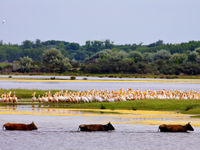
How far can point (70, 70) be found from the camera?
117562 mm

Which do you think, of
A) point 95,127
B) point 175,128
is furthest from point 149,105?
point 95,127

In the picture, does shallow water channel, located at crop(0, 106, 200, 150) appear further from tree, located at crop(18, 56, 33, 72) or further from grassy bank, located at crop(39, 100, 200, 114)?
tree, located at crop(18, 56, 33, 72)

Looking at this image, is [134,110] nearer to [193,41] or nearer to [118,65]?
[118,65]

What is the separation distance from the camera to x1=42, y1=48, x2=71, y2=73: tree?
11506 centimetres

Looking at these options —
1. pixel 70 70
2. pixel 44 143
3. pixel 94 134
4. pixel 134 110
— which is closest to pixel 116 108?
pixel 134 110

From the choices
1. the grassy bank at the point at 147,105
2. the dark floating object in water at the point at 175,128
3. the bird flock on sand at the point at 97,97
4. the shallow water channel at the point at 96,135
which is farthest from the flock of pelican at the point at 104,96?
the dark floating object in water at the point at 175,128

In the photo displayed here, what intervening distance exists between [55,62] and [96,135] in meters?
93.8

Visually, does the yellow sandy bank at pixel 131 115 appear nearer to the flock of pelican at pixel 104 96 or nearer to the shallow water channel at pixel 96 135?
the shallow water channel at pixel 96 135

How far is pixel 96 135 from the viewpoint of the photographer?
23.7 meters

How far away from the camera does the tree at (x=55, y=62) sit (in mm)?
115056

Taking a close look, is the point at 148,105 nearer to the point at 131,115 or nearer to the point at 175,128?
the point at 131,115

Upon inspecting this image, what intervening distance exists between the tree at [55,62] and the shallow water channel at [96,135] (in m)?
83.5

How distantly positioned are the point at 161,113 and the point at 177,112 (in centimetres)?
119

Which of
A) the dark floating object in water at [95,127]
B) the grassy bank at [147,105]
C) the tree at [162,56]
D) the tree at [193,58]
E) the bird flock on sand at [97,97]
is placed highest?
the tree at [162,56]
